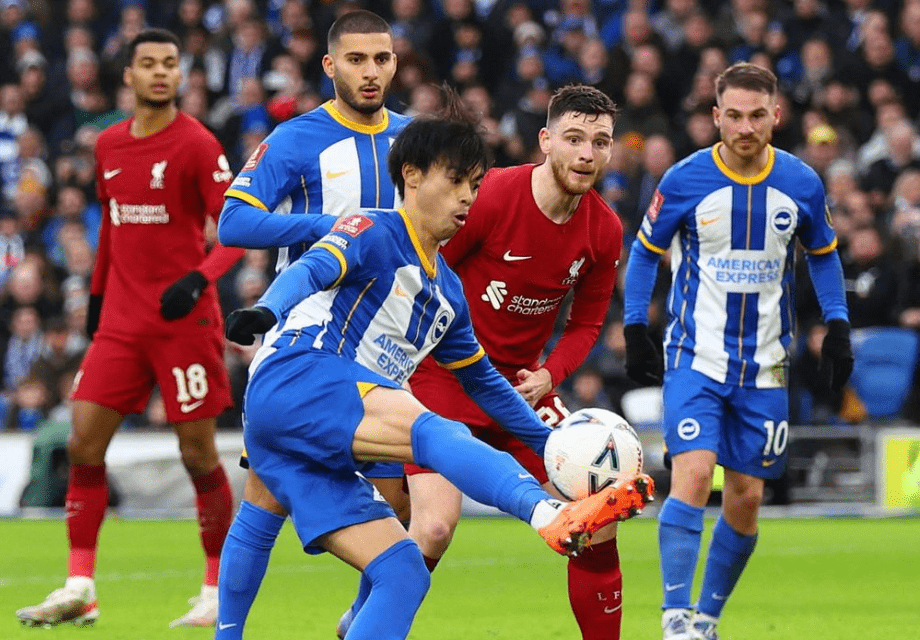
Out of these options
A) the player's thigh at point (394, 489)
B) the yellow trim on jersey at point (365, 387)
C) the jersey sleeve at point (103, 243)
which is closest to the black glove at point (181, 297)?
the jersey sleeve at point (103, 243)

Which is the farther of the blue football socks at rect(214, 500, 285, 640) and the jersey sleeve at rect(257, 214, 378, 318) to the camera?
the blue football socks at rect(214, 500, 285, 640)

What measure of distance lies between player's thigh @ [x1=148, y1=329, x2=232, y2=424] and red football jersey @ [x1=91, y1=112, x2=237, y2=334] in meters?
0.08

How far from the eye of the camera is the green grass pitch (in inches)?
314

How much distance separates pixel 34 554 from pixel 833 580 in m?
5.28

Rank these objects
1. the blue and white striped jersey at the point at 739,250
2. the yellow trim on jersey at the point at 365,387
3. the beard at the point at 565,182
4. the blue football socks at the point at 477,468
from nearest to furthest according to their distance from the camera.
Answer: the blue football socks at the point at 477,468 < the yellow trim on jersey at the point at 365,387 < the beard at the point at 565,182 < the blue and white striped jersey at the point at 739,250

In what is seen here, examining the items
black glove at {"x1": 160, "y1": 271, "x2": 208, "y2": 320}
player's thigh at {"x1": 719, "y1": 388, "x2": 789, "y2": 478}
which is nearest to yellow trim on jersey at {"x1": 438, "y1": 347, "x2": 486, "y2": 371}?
black glove at {"x1": 160, "y1": 271, "x2": 208, "y2": 320}

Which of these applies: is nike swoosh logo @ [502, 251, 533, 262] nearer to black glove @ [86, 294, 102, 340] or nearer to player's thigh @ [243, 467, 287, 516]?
player's thigh @ [243, 467, 287, 516]

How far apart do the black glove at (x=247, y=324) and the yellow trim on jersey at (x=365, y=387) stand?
0.50 meters

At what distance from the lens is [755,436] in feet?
25.1

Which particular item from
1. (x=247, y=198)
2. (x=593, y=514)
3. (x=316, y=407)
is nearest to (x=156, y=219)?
(x=247, y=198)

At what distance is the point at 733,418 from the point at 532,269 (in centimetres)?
147

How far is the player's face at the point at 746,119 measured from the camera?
7.51 metres

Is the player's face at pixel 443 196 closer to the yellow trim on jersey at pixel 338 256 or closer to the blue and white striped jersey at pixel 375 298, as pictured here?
the blue and white striped jersey at pixel 375 298

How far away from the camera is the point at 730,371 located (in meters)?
7.63
